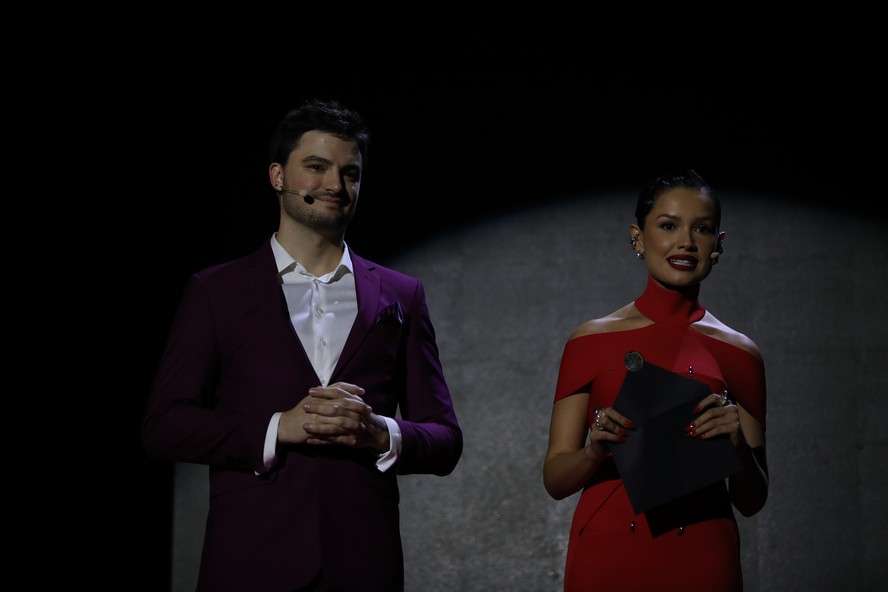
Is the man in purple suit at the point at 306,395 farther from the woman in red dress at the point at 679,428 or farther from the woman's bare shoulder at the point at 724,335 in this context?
the woman's bare shoulder at the point at 724,335

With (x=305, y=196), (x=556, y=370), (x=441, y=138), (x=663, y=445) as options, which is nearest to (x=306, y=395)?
(x=305, y=196)

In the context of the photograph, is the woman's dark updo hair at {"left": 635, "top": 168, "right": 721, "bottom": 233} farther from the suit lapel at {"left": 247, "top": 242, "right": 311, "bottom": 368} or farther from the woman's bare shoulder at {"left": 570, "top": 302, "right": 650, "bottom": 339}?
the suit lapel at {"left": 247, "top": 242, "right": 311, "bottom": 368}

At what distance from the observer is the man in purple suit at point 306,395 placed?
2.02m

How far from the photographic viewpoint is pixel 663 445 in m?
2.03

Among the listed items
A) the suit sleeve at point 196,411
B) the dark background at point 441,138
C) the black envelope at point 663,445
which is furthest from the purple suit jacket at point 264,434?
the dark background at point 441,138

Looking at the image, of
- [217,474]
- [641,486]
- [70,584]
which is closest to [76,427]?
[70,584]

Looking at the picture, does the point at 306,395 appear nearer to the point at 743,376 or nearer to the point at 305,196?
the point at 305,196

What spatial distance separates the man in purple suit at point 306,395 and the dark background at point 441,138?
4.91ft

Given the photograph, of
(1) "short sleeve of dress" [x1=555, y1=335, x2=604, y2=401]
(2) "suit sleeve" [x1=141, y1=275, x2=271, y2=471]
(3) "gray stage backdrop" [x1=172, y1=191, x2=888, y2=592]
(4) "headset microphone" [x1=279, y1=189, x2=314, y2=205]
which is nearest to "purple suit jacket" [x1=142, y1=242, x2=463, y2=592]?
(2) "suit sleeve" [x1=141, y1=275, x2=271, y2=471]

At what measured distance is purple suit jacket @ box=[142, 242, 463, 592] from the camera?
2027 mm

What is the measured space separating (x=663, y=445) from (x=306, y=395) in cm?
69

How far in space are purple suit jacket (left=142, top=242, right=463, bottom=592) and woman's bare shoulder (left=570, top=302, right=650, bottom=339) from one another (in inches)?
14.1

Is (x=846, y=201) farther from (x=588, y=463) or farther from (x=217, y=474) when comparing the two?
(x=217, y=474)

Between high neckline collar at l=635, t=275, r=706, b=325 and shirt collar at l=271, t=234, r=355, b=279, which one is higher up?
shirt collar at l=271, t=234, r=355, b=279
